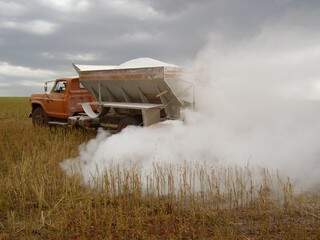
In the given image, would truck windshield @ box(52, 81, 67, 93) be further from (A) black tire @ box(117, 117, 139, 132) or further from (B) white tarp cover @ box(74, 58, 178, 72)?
(A) black tire @ box(117, 117, 139, 132)

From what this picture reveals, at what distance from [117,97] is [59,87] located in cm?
308

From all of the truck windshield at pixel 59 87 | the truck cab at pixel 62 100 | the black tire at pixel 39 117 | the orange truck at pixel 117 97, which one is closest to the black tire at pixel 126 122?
the orange truck at pixel 117 97

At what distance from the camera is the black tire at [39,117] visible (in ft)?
56.3

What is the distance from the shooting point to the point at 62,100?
16094 mm

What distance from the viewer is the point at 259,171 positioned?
8.27 meters

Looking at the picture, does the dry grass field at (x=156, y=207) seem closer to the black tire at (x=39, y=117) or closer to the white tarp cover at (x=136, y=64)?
the white tarp cover at (x=136, y=64)

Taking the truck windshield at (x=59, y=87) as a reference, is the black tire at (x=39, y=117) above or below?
below

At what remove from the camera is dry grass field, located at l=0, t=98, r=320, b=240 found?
5.70 m

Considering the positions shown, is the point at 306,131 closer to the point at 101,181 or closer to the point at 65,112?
the point at 101,181

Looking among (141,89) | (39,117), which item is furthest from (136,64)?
(39,117)

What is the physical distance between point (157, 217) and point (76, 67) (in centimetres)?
993

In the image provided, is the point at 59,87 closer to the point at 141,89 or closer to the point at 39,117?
the point at 39,117

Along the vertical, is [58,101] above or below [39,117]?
above

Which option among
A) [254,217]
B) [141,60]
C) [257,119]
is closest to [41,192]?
[254,217]
